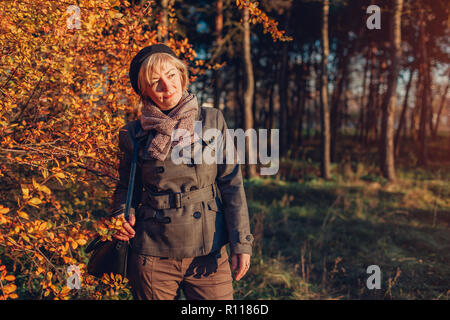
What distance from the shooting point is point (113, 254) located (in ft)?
6.84

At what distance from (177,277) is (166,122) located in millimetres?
974

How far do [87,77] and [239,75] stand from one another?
774 inches

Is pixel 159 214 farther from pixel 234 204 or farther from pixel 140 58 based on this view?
pixel 140 58

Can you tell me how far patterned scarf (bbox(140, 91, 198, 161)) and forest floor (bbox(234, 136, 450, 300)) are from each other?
3128 mm

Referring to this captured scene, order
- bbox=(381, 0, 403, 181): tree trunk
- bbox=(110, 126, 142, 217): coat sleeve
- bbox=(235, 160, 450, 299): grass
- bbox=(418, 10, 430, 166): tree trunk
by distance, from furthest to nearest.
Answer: bbox=(418, 10, 430, 166): tree trunk, bbox=(381, 0, 403, 181): tree trunk, bbox=(235, 160, 450, 299): grass, bbox=(110, 126, 142, 217): coat sleeve

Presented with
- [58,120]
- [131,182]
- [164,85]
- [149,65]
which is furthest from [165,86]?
[58,120]

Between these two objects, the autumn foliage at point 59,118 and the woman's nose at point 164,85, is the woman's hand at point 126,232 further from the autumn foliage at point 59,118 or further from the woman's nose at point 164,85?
the woman's nose at point 164,85

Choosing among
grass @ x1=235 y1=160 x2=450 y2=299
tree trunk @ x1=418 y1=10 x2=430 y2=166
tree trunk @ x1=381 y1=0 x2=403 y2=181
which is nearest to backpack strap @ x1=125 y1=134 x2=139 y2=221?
grass @ x1=235 y1=160 x2=450 y2=299

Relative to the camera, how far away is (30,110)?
12.0 feet

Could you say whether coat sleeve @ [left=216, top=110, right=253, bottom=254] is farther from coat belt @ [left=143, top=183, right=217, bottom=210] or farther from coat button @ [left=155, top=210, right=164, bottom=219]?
coat button @ [left=155, top=210, right=164, bottom=219]

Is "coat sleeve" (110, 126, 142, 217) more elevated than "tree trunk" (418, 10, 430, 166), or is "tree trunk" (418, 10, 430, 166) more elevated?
"tree trunk" (418, 10, 430, 166)

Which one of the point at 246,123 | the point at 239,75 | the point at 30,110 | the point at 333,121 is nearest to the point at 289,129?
the point at 333,121

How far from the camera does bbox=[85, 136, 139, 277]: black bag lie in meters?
2.02
